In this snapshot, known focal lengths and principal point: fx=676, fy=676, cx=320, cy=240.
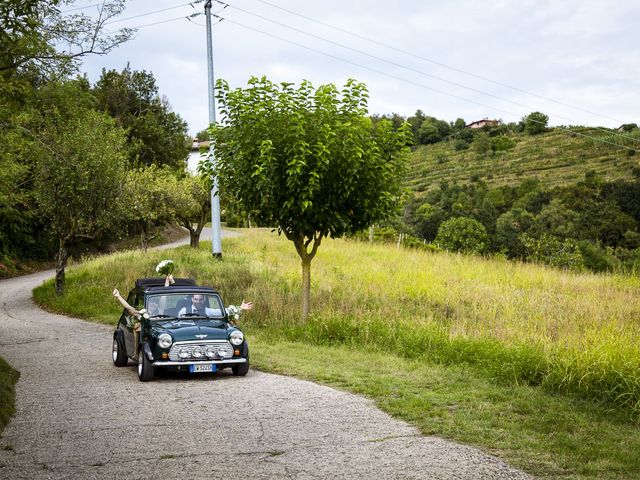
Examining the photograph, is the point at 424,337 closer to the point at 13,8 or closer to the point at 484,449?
the point at 484,449

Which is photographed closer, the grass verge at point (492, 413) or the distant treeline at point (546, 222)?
the grass verge at point (492, 413)

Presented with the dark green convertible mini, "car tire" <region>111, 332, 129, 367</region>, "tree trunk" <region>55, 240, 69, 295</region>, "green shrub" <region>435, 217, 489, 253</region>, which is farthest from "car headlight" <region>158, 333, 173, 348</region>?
"green shrub" <region>435, 217, 489, 253</region>

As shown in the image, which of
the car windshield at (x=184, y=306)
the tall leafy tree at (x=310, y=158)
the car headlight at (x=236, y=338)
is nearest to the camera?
the car headlight at (x=236, y=338)

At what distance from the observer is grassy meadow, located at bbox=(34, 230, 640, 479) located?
8.03m

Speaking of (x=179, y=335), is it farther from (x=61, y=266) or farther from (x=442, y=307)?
(x=61, y=266)

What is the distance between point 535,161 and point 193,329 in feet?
407

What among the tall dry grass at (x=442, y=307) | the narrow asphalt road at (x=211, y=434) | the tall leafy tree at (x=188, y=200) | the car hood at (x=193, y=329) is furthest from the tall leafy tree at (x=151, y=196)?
the narrow asphalt road at (x=211, y=434)

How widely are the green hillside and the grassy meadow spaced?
85.3 meters

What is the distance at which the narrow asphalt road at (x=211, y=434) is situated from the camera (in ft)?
21.9

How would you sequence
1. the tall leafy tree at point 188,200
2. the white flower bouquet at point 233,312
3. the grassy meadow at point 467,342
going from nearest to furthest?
the grassy meadow at point 467,342 → the white flower bouquet at point 233,312 → the tall leafy tree at point 188,200

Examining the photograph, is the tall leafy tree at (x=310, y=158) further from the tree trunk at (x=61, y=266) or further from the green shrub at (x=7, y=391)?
the tree trunk at (x=61, y=266)

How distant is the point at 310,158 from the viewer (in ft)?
52.1

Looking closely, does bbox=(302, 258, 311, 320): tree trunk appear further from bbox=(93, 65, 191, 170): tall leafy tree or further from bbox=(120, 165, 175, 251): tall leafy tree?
bbox=(93, 65, 191, 170): tall leafy tree

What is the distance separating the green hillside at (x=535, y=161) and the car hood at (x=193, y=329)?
97.4 meters
